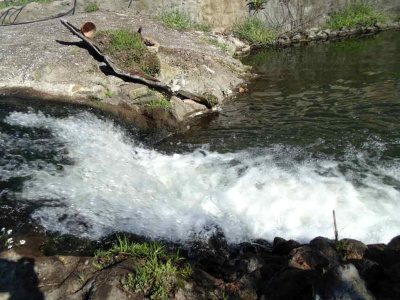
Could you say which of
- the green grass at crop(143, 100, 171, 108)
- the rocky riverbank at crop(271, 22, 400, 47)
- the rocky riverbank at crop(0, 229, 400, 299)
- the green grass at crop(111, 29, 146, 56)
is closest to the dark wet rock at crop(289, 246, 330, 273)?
the rocky riverbank at crop(0, 229, 400, 299)

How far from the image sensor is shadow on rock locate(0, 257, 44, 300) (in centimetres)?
314

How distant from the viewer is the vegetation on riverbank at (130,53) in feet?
32.0

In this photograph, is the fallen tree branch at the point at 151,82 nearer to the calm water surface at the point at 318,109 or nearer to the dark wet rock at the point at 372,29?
the calm water surface at the point at 318,109

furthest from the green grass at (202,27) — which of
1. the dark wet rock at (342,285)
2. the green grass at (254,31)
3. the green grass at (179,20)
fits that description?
the dark wet rock at (342,285)

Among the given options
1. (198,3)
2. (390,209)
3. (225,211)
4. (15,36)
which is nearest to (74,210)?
(225,211)

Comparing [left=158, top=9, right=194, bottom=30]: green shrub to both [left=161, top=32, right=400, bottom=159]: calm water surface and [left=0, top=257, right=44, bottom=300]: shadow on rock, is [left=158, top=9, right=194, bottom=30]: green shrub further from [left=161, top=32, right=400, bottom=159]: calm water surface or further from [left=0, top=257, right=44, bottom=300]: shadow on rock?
[left=0, top=257, right=44, bottom=300]: shadow on rock

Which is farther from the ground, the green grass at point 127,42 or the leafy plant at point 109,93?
the green grass at point 127,42

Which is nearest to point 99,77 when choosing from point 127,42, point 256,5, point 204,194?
point 127,42

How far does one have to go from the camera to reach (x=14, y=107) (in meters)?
7.83

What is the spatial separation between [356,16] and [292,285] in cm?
1858

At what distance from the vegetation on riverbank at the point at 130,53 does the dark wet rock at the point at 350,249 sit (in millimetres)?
7280

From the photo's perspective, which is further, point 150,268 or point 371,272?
point 150,268

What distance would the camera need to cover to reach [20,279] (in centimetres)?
327

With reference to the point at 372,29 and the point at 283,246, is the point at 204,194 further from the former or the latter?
the point at 372,29
